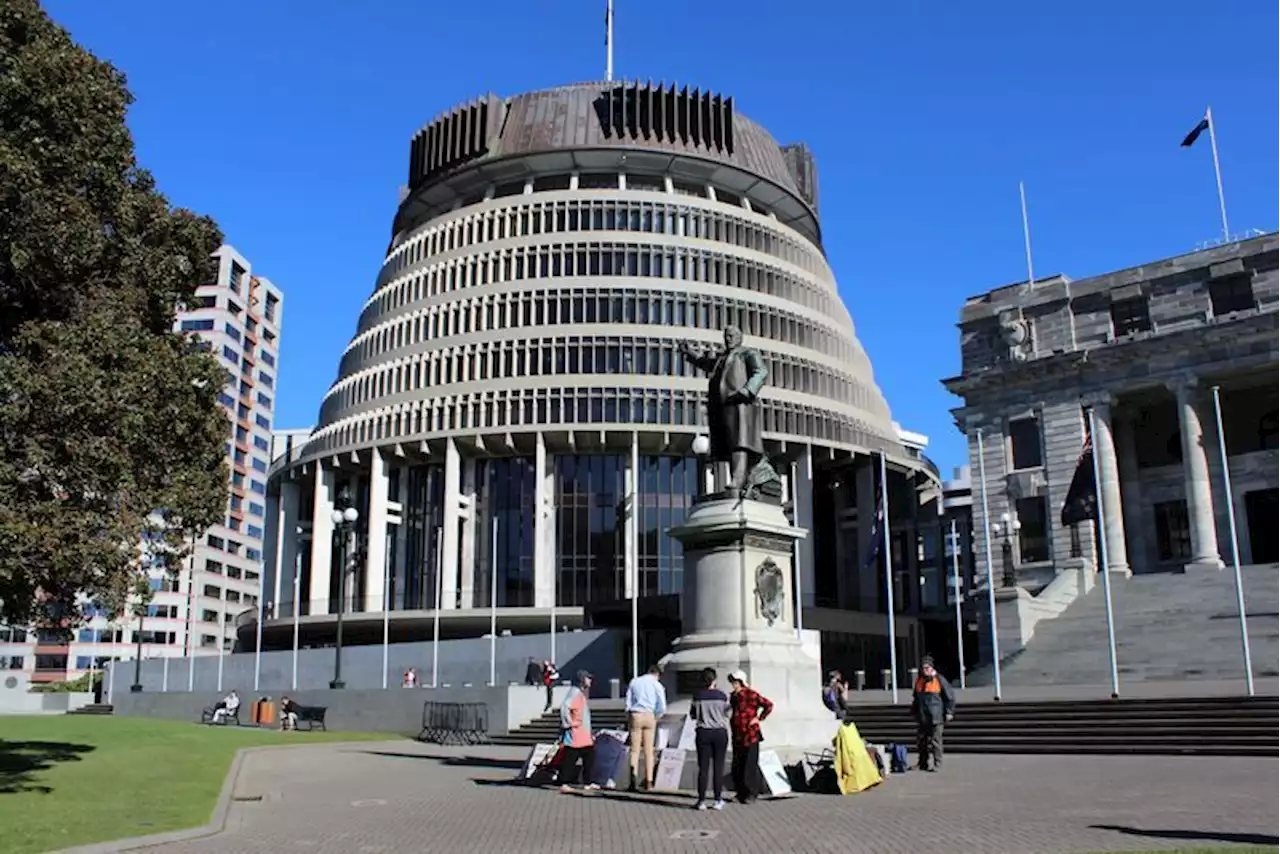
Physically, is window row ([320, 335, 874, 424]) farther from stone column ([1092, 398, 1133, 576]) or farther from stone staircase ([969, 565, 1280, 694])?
stone staircase ([969, 565, 1280, 694])

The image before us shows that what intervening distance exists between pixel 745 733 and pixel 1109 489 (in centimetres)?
4473

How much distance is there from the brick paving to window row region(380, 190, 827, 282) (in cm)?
6192

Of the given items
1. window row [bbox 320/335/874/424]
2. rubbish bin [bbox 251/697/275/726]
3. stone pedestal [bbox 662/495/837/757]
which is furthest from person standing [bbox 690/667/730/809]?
window row [bbox 320/335/874/424]

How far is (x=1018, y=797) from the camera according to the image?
16.0 m

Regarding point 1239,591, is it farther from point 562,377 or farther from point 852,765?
point 562,377

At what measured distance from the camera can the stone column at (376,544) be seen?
247 ft

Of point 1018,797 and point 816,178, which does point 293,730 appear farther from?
point 816,178

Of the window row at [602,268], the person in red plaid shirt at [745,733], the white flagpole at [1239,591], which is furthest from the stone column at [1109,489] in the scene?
the person in red plaid shirt at [745,733]

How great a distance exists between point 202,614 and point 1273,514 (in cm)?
11171

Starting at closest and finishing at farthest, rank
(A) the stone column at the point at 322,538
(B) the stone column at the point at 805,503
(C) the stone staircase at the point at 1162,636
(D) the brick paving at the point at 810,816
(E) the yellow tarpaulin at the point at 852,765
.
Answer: (D) the brick paving at the point at 810,816 → (E) the yellow tarpaulin at the point at 852,765 → (C) the stone staircase at the point at 1162,636 → (B) the stone column at the point at 805,503 → (A) the stone column at the point at 322,538

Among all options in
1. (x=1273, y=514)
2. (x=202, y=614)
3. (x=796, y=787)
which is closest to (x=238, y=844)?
(x=796, y=787)

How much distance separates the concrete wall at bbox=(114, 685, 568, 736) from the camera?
34.9m

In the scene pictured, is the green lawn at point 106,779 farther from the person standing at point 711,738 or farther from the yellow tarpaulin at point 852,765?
the yellow tarpaulin at point 852,765

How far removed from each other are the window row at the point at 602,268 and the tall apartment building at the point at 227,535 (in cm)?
4282
